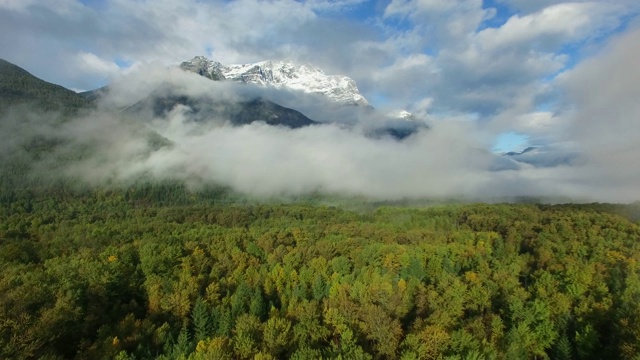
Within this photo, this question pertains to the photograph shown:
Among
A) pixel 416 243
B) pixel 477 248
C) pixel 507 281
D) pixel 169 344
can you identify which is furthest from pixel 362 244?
pixel 169 344

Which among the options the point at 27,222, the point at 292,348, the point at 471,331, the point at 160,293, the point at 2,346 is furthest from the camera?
the point at 27,222

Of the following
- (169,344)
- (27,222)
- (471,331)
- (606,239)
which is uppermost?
(606,239)

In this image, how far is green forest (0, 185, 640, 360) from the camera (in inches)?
1715

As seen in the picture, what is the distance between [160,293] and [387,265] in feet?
151

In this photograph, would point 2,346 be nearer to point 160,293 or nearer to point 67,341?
point 67,341

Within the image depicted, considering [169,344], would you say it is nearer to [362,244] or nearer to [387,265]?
[387,265]

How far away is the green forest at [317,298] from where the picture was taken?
4356cm

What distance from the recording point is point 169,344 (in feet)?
151

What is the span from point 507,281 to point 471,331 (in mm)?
25790

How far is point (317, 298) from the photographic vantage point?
6788 centimetres

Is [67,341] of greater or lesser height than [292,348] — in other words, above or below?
below

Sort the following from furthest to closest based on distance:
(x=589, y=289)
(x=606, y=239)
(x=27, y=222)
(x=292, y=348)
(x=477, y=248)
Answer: (x=27, y=222) → (x=606, y=239) → (x=477, y=248) → (x=589, y=289) → (x=292, y=348)

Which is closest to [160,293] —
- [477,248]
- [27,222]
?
[477,248]

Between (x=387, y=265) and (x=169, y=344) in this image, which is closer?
(x=169, y=344)
